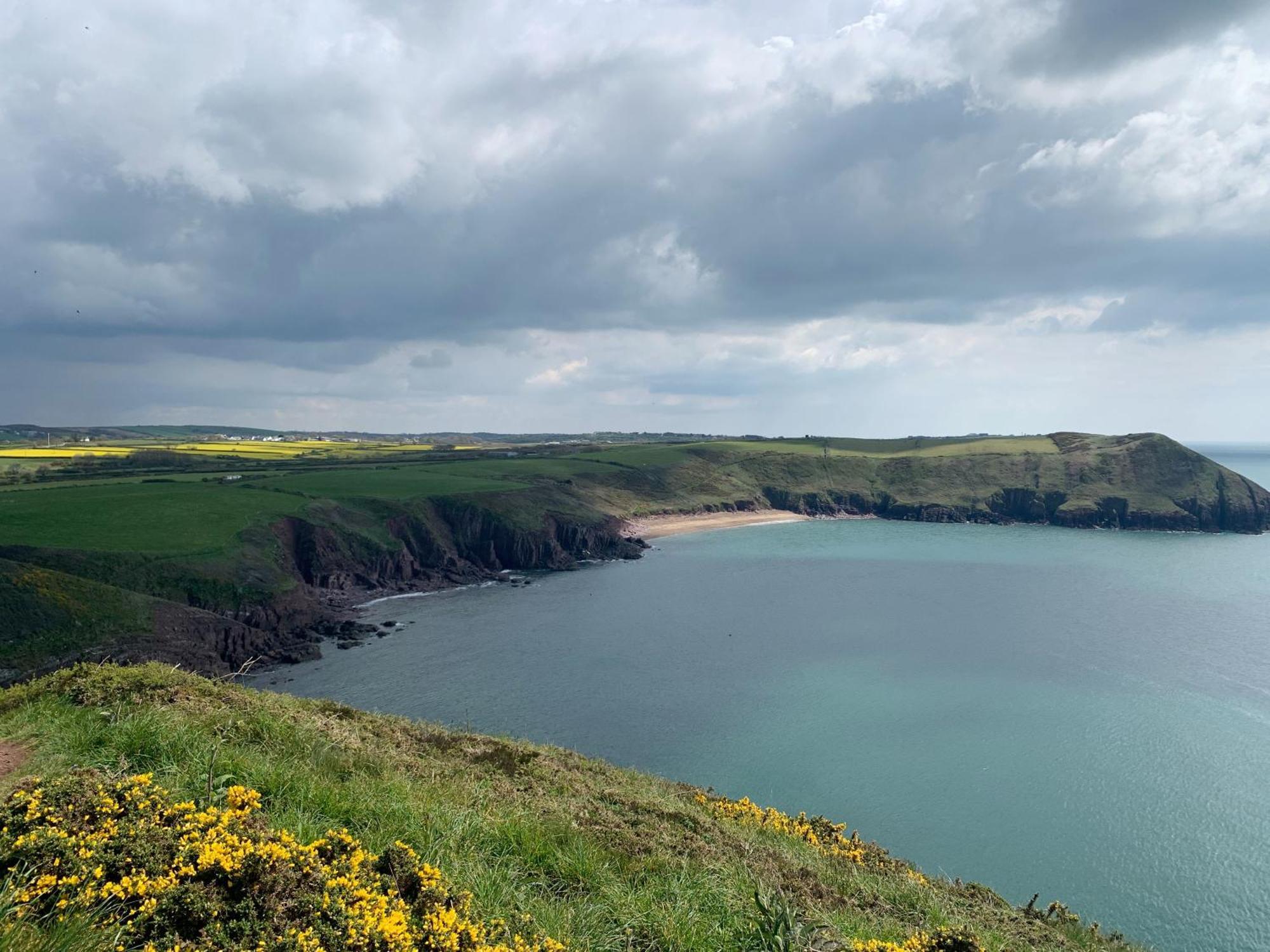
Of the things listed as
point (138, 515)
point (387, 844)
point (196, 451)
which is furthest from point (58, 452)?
point (387, 844)

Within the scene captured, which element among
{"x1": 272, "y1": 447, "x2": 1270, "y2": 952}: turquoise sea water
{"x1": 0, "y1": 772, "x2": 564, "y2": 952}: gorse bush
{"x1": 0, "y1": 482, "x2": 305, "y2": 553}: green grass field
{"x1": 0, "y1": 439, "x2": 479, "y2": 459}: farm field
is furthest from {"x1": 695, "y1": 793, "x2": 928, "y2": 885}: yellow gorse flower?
{"x1": 0, "y1": 439, "x2": 479, "y2": 459}: farm field

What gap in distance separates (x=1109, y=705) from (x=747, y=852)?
49.6 meters

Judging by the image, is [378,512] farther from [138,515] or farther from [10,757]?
[10,757]

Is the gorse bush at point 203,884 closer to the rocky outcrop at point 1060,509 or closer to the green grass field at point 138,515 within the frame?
the green grass field at point 138,515

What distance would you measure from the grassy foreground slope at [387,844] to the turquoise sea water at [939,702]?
17.4 m

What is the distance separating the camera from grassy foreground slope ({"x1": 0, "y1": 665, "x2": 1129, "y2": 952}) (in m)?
6.27

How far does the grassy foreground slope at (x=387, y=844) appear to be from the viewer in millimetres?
6266

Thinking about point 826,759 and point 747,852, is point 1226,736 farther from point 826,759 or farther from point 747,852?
point 747,852

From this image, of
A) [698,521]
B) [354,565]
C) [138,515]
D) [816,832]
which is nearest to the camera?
[816,832]

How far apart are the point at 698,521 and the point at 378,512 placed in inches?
2989

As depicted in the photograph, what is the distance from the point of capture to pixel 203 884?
6348 mm

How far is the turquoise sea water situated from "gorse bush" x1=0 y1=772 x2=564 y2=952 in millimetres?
31093

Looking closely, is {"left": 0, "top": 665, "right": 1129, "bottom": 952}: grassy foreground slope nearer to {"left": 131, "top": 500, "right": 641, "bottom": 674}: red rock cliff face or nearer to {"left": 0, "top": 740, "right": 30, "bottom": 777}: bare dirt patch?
{"left": 0, "top": 740, "right": 30, "bottom": 777}: bare dirt patch

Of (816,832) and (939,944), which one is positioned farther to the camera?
(816,832)
